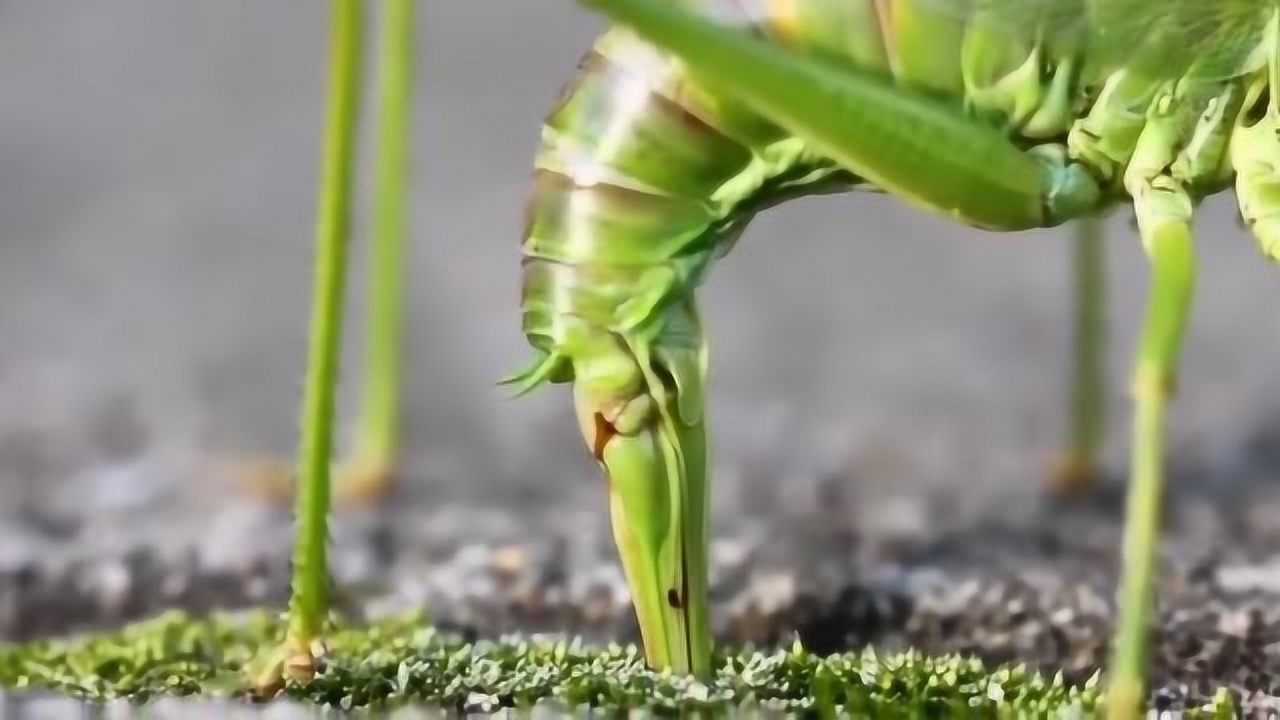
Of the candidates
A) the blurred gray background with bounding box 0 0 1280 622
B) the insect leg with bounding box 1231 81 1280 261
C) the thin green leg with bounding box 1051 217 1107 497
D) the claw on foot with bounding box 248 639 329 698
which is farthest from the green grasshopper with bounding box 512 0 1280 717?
the blurred gray background with bounding box 0 0 1280 622

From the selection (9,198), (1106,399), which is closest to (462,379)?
(9,198)

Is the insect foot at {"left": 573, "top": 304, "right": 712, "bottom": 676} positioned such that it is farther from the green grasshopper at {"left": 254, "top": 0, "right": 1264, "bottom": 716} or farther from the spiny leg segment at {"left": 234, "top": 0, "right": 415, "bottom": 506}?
the spiny leg segment at {"left": 234, "top": 0, "right": 415, "bottom": 506}

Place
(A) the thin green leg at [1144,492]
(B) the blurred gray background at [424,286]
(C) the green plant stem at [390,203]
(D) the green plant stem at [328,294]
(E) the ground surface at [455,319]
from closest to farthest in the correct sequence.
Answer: (A) the thin green leg at [1144,492] → (D) the green plant stem at [328,294] → (C) the green plant stem at [390,203] → (E) the ground surface at [455,319] → (B) the blurred gray background at [424,286]

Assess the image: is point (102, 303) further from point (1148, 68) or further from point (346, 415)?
point (1148, 68)

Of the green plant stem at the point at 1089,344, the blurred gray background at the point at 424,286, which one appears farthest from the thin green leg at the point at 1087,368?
the blurred gray background at the point at 424,286

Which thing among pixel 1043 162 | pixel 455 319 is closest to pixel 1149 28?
pixel 1043 162

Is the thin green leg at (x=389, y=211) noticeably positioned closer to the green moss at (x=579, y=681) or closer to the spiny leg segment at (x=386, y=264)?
the spiny leg segment at (x=386, y=264)
